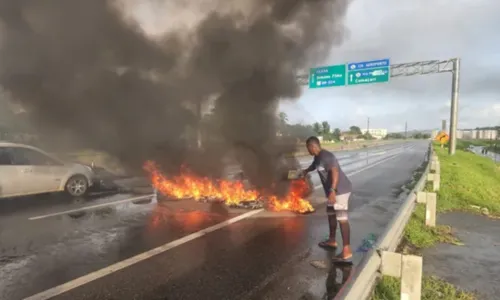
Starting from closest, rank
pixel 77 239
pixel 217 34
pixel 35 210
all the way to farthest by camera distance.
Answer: pixel 77 239 → pixel 35 210 → pixel 217 34

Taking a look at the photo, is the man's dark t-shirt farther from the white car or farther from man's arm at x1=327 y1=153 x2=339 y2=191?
the white car

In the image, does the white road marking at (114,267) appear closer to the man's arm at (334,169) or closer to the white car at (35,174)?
the man's arm at (334,169)

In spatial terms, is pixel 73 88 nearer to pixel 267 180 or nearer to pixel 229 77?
pixel 229 77

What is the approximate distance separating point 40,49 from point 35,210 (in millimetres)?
4078

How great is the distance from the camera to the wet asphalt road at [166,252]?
400 cm

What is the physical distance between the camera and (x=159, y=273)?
4.39 m

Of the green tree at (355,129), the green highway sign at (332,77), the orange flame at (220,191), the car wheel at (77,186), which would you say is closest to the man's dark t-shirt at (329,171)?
the orange flame at (220,191)

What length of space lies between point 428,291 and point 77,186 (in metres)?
8.59

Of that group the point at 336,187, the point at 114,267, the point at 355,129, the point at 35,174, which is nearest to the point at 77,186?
the point at 35,174

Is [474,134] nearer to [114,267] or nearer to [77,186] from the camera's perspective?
[77,186]

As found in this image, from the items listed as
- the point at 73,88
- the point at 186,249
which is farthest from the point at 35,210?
the point at 186,249

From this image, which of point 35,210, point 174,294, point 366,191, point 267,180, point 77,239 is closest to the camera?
point 174,294

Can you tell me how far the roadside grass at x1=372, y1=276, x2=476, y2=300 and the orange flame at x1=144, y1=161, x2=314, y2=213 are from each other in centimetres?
386

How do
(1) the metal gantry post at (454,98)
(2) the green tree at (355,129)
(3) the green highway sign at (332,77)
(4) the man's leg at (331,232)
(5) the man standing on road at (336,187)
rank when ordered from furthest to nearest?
(2) the green tree at (355,129)
(3) the green highway sign at (332,77)
(1) the metal gantry post at (454,98)
(4) the man's leg at (331,232)
(5) the man standing on road at (336,187)
